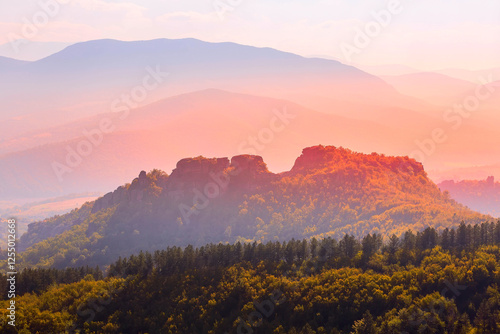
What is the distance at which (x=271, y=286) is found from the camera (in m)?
129

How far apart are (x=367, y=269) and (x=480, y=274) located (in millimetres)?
27465

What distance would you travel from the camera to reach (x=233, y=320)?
120375 millimetres

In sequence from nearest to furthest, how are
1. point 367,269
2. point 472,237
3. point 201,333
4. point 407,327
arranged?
point 407,327, point 201,333, point 367,269, point 472,237

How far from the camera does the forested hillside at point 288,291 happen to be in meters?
112

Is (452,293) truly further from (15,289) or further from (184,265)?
(15,289)

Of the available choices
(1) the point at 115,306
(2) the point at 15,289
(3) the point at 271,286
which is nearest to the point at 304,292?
(3) the point at 271,286

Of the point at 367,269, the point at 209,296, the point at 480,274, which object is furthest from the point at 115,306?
the point at 480,274

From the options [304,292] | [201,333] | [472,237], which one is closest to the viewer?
[201,333]

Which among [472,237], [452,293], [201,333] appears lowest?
[201,333]

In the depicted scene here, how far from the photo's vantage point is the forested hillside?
366ft

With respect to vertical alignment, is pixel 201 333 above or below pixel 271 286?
below

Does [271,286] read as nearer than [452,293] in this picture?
No

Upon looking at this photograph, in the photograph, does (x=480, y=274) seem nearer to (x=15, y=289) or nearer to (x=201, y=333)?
(x=201, y=333)

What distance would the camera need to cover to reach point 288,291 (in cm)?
12662
